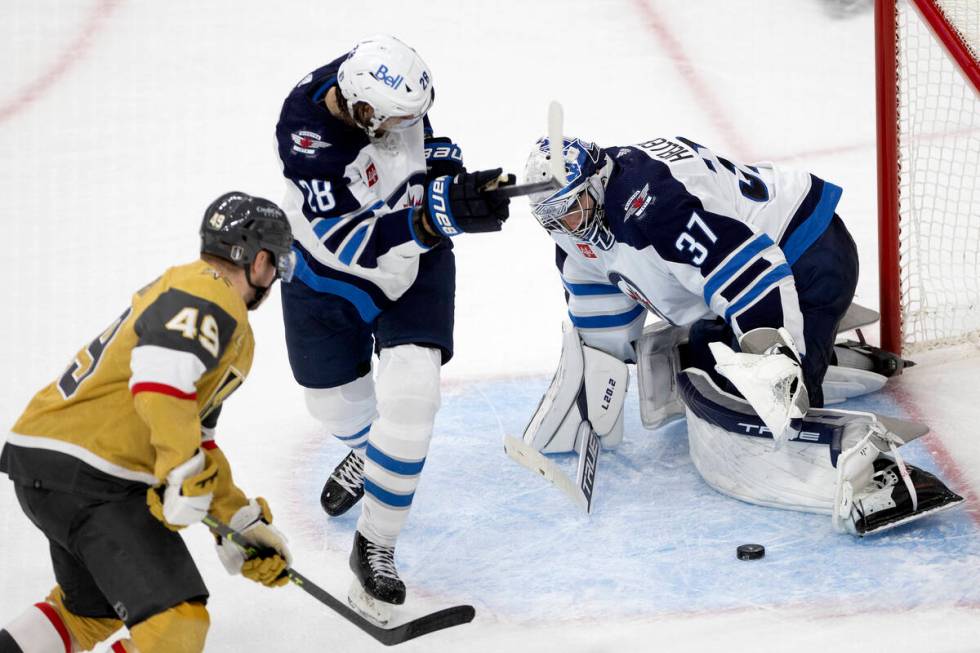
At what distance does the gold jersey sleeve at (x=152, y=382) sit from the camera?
247cm

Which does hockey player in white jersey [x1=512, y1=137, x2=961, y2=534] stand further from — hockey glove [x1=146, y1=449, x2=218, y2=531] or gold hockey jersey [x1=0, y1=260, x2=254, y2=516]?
hockey glove [x1=146, y1=449, x2=218, y2=531]

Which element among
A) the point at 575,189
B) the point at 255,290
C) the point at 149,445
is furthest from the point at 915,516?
the point at 149,445

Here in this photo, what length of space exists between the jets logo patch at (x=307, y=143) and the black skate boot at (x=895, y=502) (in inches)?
64.7

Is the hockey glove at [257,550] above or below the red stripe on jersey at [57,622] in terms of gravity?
above

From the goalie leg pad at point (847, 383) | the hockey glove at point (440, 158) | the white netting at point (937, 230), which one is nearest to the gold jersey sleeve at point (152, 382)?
the hockey glove at point (440, 158)

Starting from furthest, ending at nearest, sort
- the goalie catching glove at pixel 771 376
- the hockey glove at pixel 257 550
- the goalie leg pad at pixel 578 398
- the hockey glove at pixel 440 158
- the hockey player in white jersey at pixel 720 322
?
the goalie leg pad at pixel 578 398 → the hockey glove at pixel 440 158 → the hockey player in white jersey at pixel 720 322 → the goalie catching glove at pixel 771 376 → the hockey glove at pixel 257 550

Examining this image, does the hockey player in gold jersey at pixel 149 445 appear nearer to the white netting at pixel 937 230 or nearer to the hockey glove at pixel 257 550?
the hockey glove at pixel 257 550

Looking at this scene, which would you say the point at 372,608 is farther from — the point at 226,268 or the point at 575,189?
the point at 575,189

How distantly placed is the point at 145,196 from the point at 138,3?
1858 mm

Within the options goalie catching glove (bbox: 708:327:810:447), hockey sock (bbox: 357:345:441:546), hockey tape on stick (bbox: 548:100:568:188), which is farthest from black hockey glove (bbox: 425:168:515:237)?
goalie catching glove (bbox: 708:327:810:447)

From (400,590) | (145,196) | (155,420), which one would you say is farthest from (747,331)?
(145,196)

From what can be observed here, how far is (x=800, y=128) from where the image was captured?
5945 mm

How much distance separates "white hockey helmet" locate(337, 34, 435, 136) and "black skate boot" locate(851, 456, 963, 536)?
1.52 m

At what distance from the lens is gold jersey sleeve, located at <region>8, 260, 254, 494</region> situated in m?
2.47
